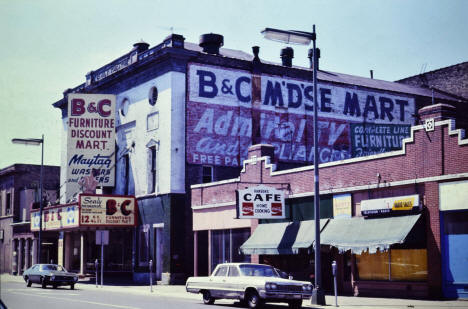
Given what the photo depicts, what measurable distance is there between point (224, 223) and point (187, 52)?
36.8 ft

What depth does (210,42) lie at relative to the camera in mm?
41562

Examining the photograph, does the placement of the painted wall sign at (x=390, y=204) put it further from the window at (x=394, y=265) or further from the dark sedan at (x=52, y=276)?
the dark sedan at (x=52, y=276)

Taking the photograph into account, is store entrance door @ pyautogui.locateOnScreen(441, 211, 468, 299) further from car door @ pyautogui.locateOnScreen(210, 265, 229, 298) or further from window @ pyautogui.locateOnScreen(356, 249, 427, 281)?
car door @ pyautogui.locateOnScreen(210, 265, 229, 298)

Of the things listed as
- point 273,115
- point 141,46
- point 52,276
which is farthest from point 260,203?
point 141,46

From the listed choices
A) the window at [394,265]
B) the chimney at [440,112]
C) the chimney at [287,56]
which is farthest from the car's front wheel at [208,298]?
the chimney at [287,56]

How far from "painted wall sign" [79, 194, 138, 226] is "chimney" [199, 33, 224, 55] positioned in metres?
11.0

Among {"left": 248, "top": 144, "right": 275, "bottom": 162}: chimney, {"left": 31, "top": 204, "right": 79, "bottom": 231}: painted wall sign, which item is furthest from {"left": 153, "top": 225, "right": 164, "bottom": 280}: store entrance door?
{"left": 248, "top": 144, "right": 275, "bottom": 162}: chimney

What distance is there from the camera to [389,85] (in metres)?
52.8

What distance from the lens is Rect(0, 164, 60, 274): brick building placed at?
58.0 m

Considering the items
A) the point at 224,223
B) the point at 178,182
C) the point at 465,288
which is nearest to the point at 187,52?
the point at 178,182

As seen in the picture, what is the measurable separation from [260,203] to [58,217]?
20517mm

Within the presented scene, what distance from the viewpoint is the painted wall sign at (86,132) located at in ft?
141

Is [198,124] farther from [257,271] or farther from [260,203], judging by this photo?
[257,271]

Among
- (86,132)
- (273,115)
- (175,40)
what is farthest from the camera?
(86,132)
